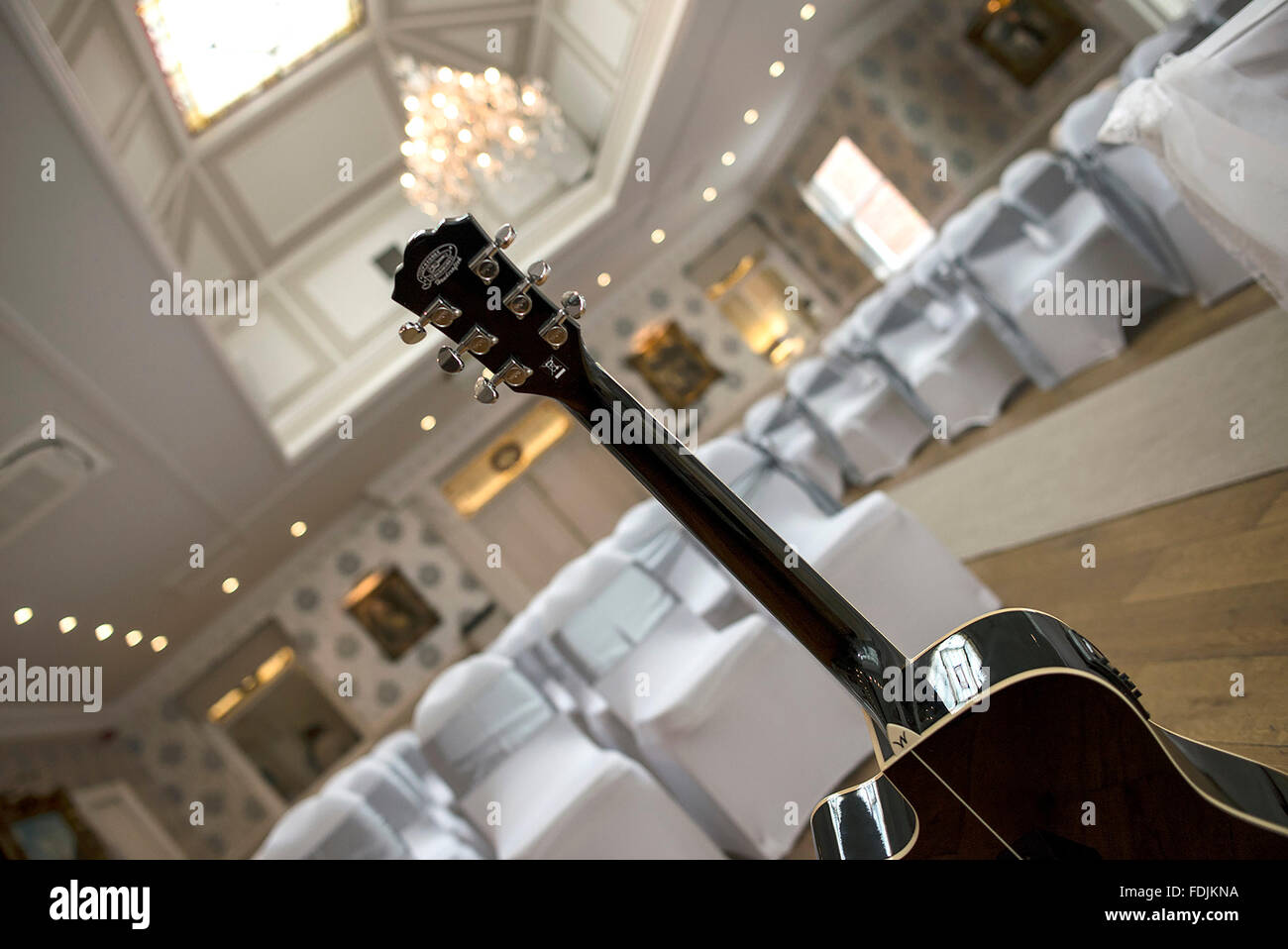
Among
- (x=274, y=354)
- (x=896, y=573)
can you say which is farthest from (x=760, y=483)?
(x=274, y=354)

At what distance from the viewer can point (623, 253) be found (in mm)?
7445

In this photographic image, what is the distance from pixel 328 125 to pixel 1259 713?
19.9ft

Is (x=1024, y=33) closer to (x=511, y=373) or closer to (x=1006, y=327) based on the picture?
(x=1006, y=327)

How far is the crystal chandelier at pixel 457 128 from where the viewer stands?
528 centimetres

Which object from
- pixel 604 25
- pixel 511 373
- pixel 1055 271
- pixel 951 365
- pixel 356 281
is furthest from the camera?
pixel 356 281

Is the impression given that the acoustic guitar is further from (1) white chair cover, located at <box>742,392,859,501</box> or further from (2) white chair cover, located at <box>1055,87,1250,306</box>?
(1) white chair cover, located at <box>742,392,859,501</box>

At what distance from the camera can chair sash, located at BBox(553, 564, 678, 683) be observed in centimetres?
276

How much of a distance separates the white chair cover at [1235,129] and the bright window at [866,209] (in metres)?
5.36

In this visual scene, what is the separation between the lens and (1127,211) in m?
3.34

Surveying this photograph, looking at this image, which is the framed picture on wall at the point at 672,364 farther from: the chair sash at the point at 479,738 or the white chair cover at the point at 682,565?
the chair sash at the point at 479,738

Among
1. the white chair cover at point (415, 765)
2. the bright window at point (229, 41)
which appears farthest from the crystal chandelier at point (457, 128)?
Result: the white chair cover at point (415, 765)

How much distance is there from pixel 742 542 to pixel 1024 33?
6862 millimetres

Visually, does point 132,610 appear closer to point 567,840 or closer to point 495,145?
point 495,145
